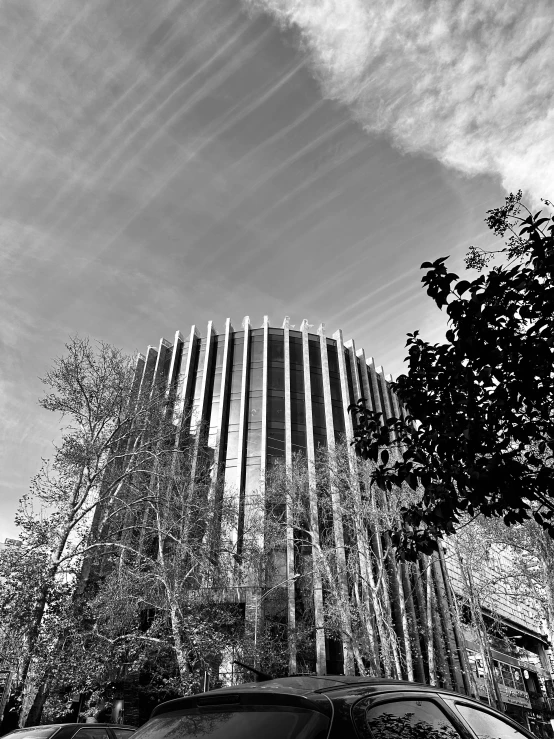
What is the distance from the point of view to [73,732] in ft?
21.3

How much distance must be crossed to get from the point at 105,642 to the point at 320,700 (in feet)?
47.0

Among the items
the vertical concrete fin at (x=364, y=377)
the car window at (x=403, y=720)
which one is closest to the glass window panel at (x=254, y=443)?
the vertical concrete fin at (x=364, y=377)

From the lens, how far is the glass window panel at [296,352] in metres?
41.1

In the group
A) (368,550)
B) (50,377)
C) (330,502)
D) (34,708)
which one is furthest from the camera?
(330,502)

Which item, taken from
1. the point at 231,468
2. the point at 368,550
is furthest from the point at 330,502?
the point at 231,468

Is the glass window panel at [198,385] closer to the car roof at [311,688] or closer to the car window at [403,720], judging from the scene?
the car roof at [311,688]

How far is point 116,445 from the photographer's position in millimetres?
16125

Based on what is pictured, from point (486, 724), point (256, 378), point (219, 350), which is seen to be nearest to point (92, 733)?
point (486, 724)

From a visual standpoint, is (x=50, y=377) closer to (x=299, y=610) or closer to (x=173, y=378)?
(x=299, y=610)

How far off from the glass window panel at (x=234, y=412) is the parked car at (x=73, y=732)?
30519mm

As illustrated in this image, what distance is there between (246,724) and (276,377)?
1484 inches

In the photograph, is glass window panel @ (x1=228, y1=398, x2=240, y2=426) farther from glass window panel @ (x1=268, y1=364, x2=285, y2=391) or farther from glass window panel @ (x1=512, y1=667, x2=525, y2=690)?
glass window panel @ (x1=512, y1=667, x2=525, y2=690)

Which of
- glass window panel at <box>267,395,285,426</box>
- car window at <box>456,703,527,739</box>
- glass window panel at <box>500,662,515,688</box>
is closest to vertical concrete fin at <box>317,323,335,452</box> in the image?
glass window panel at <box>267,395,285,426</box>

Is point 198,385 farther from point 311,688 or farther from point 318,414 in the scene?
point 311,688
